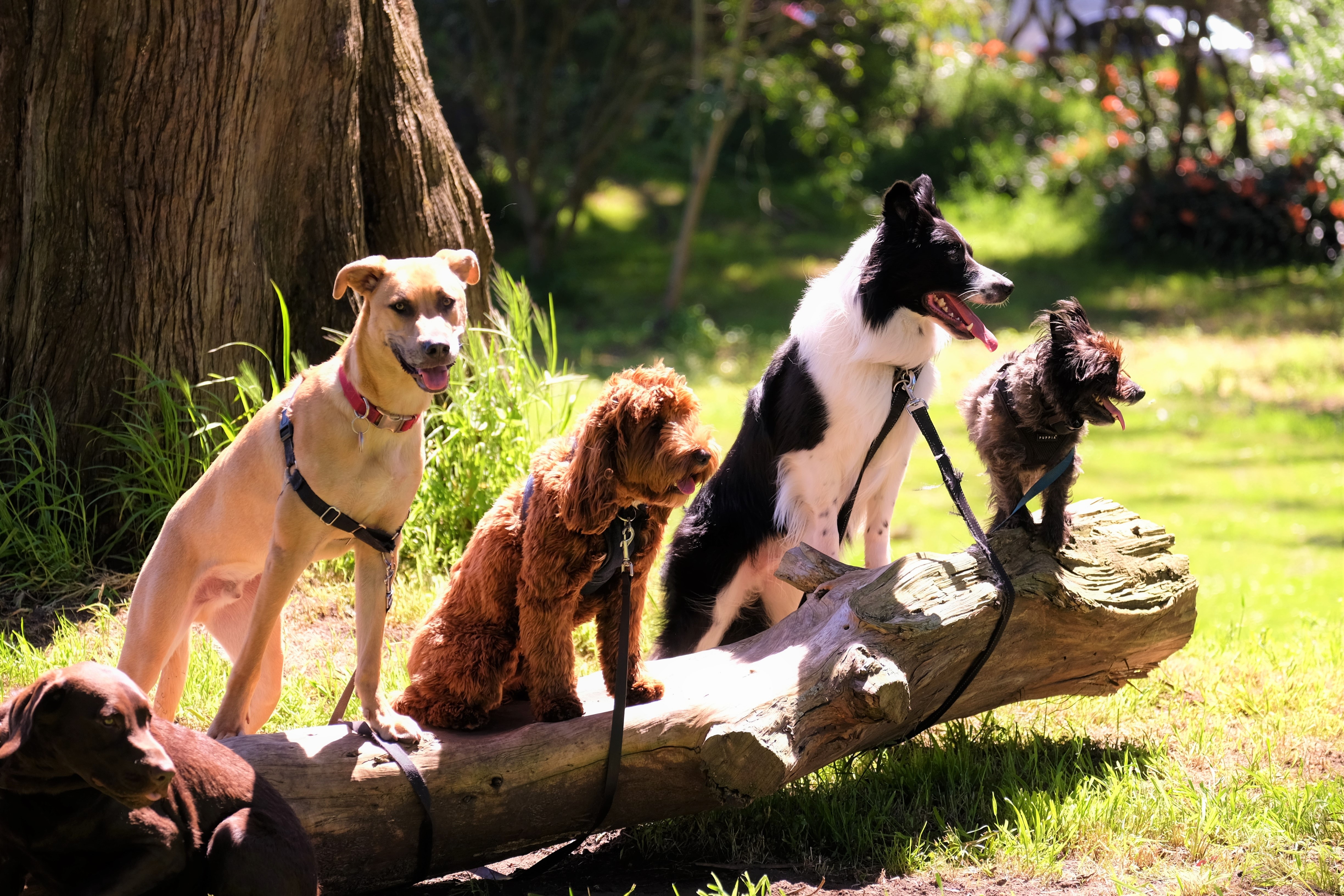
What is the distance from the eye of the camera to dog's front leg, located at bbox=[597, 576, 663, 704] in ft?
10.7

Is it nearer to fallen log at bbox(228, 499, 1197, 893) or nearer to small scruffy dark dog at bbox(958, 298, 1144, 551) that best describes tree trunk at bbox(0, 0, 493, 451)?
fallen log at bbox(228, 499, 1197, 893)

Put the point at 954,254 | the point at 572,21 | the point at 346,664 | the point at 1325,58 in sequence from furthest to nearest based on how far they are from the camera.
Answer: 1. the point at 572,21
2. the point at 1325,58
3. the point at 346,664
4. the point at 954,254

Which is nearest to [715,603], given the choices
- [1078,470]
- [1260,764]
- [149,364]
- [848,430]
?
[848,430]

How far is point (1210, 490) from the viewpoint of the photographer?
859 centimetres

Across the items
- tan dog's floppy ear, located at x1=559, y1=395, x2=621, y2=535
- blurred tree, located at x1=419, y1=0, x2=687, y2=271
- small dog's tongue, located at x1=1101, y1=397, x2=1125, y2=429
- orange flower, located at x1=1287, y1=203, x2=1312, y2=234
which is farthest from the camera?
blurred tree, located at x1=419, y1=0, x2=687, y2=271

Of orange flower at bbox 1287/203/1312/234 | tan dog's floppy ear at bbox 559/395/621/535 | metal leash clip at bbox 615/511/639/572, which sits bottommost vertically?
metal leash clip at bbox 615/511/639/572

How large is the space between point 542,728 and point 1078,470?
81.7 inches

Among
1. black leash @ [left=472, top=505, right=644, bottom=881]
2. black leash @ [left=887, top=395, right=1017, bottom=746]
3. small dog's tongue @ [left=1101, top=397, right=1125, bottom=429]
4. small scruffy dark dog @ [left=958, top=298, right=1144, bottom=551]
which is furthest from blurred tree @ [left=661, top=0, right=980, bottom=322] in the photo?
black leash @ [left=472, top=505, right=644, bottom=881]

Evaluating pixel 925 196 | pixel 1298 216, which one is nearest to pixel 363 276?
pixel 925 196

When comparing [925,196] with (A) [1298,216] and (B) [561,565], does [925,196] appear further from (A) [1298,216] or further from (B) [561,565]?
(A) [1298,216]

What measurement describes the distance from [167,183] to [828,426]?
3.08 m

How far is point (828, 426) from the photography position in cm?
392

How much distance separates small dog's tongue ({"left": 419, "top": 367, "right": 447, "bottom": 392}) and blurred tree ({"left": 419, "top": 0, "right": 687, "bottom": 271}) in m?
11.1

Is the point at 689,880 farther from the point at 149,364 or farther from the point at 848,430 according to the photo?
the point at 149,364
